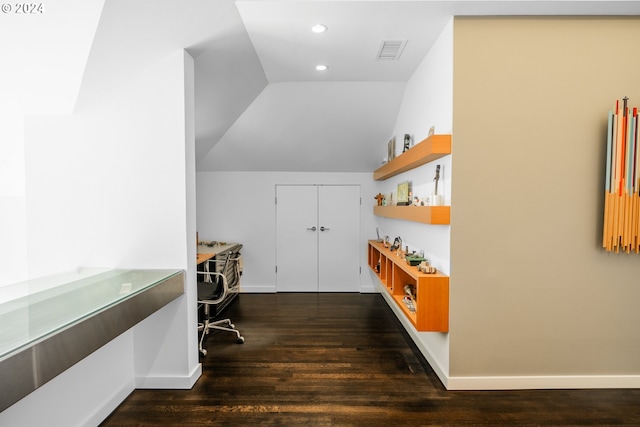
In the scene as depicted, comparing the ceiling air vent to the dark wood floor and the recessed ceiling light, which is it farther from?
the dark wood floor

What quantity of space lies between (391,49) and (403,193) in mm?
1422

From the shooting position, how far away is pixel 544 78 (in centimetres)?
237

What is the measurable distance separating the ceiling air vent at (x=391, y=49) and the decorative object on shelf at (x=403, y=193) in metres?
1.24

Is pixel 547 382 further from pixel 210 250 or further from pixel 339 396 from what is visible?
pixel 210 250

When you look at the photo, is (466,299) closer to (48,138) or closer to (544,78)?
(544,78)

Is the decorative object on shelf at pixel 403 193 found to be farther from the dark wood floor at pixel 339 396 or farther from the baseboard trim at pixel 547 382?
the baseboard trim at pixel 547 382

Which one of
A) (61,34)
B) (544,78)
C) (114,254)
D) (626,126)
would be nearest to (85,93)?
(61,34)

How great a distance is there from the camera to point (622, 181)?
229 centimetres

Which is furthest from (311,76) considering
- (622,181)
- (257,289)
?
(257,289)

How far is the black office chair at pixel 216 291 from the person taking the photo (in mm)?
3199

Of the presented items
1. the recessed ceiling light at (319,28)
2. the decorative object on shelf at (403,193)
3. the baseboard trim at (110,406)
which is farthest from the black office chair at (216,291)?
the recessed ceiling light at (319,28)

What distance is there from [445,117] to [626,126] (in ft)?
3.83

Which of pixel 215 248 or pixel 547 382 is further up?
pixel 215 248

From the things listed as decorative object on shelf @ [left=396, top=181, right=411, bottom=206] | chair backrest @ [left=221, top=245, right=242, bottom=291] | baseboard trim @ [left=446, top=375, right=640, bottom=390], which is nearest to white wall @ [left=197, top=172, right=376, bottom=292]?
chair backrest @ [left=221, top=245, right=242, bottom=291]
